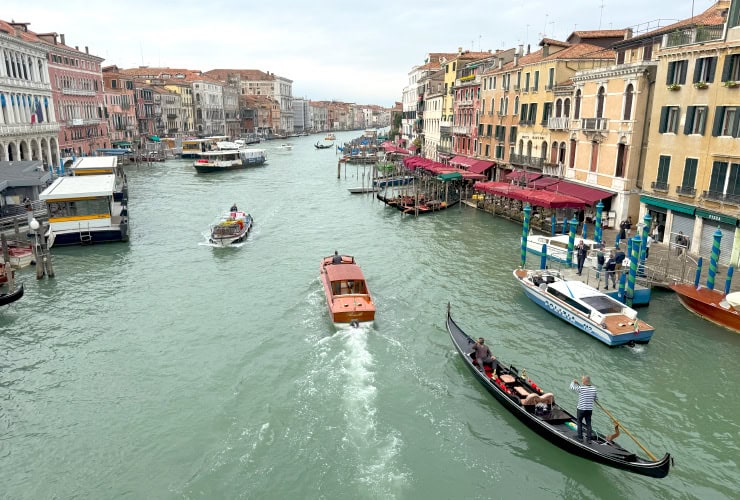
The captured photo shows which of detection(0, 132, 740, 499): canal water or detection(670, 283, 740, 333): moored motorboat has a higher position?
detection(670, 283, 740, 333): moored motorboat

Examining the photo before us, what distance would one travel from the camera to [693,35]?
23219 mm

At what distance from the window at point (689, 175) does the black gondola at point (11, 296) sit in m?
28.0

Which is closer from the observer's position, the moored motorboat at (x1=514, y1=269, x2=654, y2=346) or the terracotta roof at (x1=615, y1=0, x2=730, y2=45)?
the moored motorboat at (x1=514, y1=269, x2=654, y2=346)

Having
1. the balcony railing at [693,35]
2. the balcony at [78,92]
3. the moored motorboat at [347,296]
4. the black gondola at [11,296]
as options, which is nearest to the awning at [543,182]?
the balcony railing at [693,35]

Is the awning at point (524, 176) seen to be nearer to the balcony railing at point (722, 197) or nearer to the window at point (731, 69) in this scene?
the balcony railing at point (722, 197)

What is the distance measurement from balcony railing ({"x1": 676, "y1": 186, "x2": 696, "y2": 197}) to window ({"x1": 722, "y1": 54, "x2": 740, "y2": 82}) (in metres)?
4.72

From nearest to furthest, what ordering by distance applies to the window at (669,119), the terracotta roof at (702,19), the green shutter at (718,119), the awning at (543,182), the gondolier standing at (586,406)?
the gondolier standing at (586,406) → the green shutter at (718,119) → the window at (669,119) → the terracotta roof at (702,19) → the awning at (543,182)

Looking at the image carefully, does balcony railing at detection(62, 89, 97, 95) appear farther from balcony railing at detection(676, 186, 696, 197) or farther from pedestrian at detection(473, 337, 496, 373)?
pedestrian at detection(473, 337, 496, 373)

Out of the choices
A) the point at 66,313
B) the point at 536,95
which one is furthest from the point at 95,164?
the point at 536,95

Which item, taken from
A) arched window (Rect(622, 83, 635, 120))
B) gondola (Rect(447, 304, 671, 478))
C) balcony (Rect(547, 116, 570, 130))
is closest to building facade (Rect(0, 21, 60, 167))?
balcony (Rect(547, 116, 570, 130))

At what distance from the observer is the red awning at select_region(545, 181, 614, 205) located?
2943 centimetres

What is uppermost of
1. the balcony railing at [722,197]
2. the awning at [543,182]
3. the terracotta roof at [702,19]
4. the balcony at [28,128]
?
the terracotta roof at [702,19]

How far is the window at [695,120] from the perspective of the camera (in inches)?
896

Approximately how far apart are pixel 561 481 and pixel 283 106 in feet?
581
